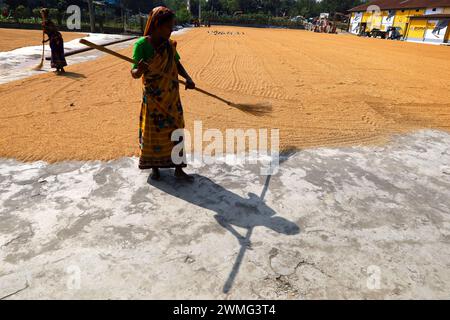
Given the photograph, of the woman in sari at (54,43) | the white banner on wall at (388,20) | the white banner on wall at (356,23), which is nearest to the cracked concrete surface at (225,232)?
the woman in sari at (54,43)

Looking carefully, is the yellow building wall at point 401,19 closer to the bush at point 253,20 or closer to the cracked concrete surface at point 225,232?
the bush at point 253,20

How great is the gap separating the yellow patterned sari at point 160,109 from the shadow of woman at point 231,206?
11.9 inches

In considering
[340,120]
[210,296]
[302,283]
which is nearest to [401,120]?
[340,120]

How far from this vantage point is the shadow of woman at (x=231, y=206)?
267cm

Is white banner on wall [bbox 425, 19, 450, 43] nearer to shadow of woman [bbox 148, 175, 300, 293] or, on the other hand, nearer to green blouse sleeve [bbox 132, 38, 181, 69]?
shadow of woman [bbox 148, 175, 300, 293]

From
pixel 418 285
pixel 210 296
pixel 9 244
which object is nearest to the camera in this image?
pixel 210 296

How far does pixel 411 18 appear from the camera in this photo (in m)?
27.3

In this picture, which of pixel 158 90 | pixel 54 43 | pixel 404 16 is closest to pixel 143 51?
pixel 158 90

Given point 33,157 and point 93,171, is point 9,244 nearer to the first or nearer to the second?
point 93,171

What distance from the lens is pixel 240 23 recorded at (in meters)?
52.5

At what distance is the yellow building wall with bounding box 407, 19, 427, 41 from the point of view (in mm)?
25875

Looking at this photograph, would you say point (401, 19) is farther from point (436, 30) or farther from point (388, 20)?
point (436, 30)

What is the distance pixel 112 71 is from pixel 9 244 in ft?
23.3

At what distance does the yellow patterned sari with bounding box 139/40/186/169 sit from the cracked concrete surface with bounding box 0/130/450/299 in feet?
1.08
